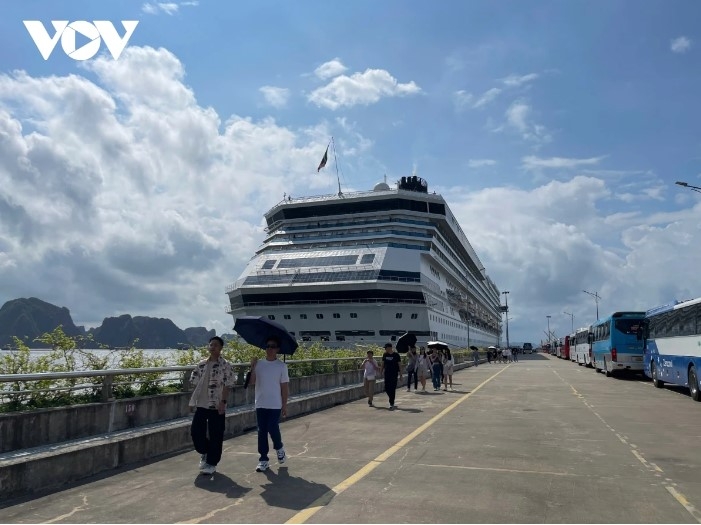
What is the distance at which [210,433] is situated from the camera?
277 inches

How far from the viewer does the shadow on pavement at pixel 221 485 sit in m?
A: 6.14

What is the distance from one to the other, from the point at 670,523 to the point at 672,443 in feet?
17.2

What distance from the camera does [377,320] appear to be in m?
61.7

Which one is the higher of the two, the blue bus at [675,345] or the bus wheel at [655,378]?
the blue bus at [675,345]

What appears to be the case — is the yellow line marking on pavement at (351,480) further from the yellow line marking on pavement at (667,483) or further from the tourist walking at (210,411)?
the yellow line marking on pavement at (667,483)

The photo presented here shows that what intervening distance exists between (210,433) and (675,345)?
18.3 m

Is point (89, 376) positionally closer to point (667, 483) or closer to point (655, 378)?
point (667, 483)

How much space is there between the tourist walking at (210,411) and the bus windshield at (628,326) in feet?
88.1

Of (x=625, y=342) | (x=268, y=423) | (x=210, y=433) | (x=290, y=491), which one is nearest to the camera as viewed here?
(x=290, y=491)

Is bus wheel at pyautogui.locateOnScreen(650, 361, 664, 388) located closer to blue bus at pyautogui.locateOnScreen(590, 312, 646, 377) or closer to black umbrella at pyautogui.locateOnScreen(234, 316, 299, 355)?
blue bus at pyautogui.locateOnScreen(590, 312, 646, 377)

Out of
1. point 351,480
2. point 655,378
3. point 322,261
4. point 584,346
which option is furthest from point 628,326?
point 322,261

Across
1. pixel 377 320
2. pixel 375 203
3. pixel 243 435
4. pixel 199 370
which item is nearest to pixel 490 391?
pixel 243 435

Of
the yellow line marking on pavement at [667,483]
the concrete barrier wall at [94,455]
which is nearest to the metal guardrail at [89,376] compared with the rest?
the concrete barrier wall at [94,455]

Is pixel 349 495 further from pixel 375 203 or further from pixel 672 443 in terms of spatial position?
pixel 375 203
